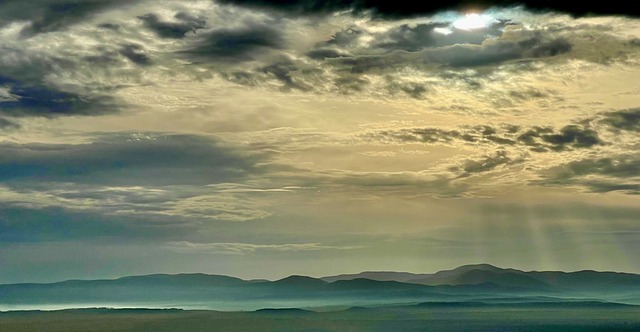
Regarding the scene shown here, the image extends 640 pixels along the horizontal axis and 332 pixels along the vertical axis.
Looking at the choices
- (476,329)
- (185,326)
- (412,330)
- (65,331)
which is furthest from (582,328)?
(65,331)

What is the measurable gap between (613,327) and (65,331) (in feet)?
291

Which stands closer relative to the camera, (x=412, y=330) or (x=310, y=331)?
(x=310, y=331)

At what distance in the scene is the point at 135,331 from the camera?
12069 cm

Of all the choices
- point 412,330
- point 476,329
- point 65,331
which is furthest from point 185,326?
point 476,329

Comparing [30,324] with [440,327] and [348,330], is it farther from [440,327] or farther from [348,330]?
[440,327]

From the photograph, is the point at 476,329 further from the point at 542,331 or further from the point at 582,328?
the point at 582,328

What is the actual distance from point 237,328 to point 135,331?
16.5 metres

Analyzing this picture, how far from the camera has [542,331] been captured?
127438mm

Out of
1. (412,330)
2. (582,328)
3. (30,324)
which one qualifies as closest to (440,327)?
(412,330)

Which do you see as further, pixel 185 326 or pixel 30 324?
pixel 30 324

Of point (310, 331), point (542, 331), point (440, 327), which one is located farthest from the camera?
point (440, 327)

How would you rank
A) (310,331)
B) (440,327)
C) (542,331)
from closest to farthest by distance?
(310,331), (542,331), (440,327)

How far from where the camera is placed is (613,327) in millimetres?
134000

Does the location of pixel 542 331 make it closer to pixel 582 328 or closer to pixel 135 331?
pixel 582 328
